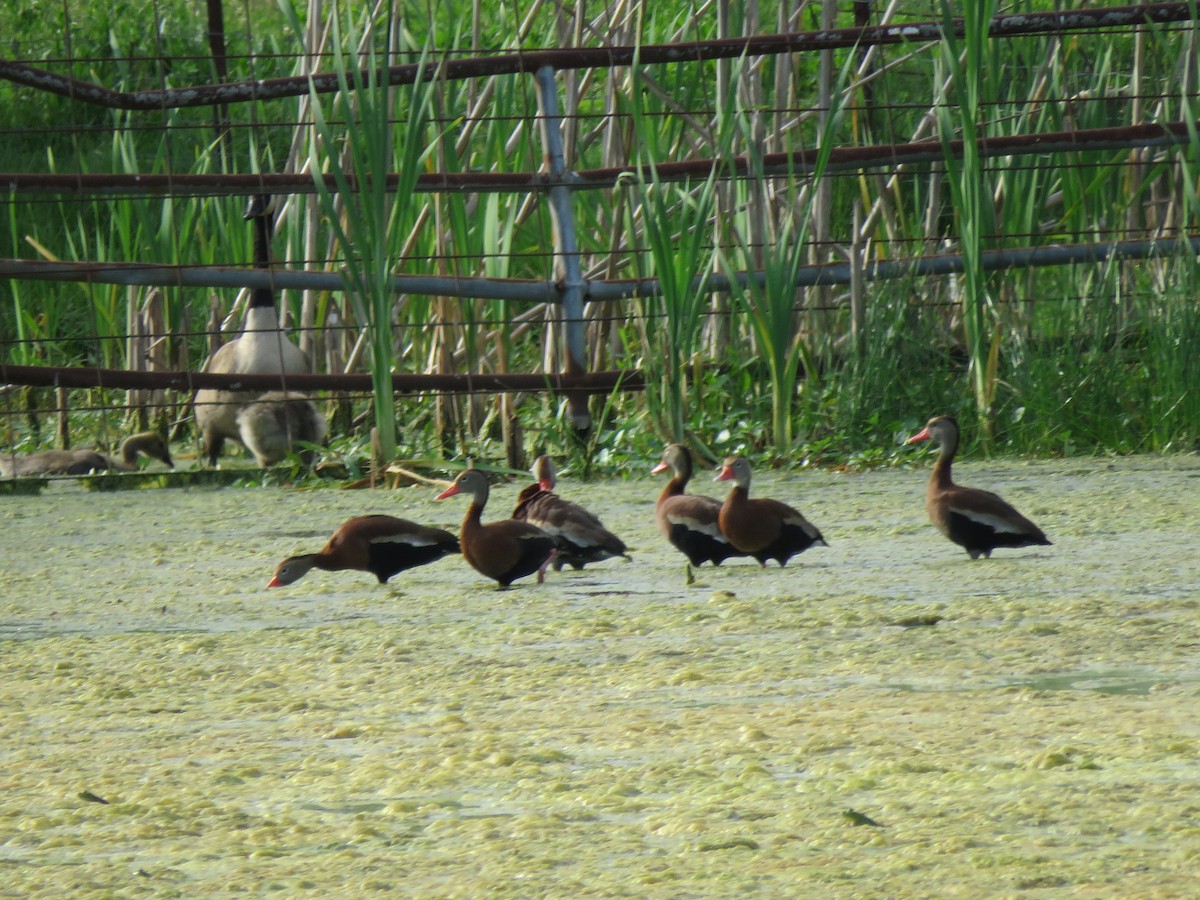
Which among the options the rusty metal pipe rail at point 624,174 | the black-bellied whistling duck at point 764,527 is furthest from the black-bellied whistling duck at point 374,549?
the rusty metal pipe rail at point 624,174

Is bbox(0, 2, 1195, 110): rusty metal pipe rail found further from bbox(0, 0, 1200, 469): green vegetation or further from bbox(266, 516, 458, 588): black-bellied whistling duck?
bbox(266, 516, 458, 588): black-bellied whistling duck

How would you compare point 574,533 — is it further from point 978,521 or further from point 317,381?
point 317,381

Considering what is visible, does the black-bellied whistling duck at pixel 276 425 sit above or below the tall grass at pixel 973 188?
below

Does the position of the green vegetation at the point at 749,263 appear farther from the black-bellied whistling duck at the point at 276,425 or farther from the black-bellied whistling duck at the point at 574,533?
the black-bellied whistling duck at the point at 574,533

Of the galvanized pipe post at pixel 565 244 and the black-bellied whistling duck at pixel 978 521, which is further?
the galvanized pipe post at pixel 565 244

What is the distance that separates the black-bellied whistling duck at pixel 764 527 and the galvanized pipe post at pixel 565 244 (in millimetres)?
2197

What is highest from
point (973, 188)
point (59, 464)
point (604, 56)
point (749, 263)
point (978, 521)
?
point (604, 56)

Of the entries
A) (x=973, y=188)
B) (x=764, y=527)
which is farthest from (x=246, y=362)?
(x=764, y=527)

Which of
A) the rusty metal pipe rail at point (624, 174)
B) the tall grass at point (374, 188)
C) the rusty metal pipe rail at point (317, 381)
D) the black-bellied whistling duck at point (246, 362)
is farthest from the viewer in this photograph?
the black-bellied whistling duck at point (246, 362)

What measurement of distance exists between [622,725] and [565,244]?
397cm

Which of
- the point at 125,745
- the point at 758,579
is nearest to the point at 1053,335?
the point at 758,579

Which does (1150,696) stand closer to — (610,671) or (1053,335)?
(610,671)

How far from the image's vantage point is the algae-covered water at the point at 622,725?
7.23 ft

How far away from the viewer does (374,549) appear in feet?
14.7
